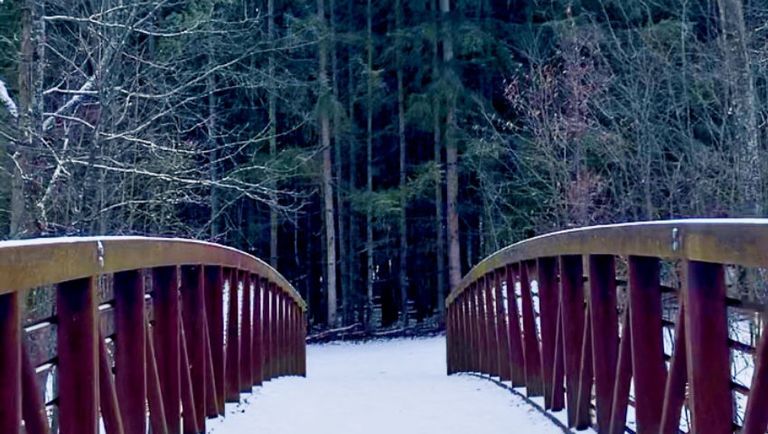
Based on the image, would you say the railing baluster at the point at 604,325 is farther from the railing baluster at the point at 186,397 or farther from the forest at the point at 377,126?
the forest at the point at 377,126

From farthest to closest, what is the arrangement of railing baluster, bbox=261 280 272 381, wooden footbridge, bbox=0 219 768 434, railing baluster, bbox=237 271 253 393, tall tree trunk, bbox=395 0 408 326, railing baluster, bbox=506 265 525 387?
tall tree trunk, bbox=395 0 408 326, railing baluster, bbox=261 280 272 381, railing baluster, bbox=237 271 253 393, railing baluster, bbox=506 265 525 387, wooden footbridge, bbox=0 219 768 434

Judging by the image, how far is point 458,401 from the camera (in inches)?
275

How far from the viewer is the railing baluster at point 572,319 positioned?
4.64 m

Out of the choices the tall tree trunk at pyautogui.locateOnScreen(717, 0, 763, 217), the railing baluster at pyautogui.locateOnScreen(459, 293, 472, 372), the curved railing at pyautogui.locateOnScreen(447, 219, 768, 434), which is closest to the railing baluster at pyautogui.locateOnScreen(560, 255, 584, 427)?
the curved railing at pyautogui.locateOnScreen(447, 219, 768, 434)

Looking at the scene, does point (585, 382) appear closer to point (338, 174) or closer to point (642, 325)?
point (642, 325)

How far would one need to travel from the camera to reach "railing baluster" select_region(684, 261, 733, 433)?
2.65 m

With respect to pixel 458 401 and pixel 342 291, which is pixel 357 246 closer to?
pixel 342 291

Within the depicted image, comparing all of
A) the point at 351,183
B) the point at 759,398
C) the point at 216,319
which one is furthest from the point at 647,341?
the point at 351,183

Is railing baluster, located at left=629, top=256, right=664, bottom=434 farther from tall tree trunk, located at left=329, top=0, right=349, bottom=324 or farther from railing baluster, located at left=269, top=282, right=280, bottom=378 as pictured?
tall tree trunk, located at left=329, top=0, right=349, bottom=324

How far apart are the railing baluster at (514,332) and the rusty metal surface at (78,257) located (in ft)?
8.65

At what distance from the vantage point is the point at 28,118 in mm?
8578

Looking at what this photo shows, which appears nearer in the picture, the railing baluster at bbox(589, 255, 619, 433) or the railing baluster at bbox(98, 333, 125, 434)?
the railing baluster at bbox(98, 333, 125, 434)

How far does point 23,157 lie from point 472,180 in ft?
47.3

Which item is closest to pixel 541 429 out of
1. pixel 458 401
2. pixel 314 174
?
pixel 458 401
